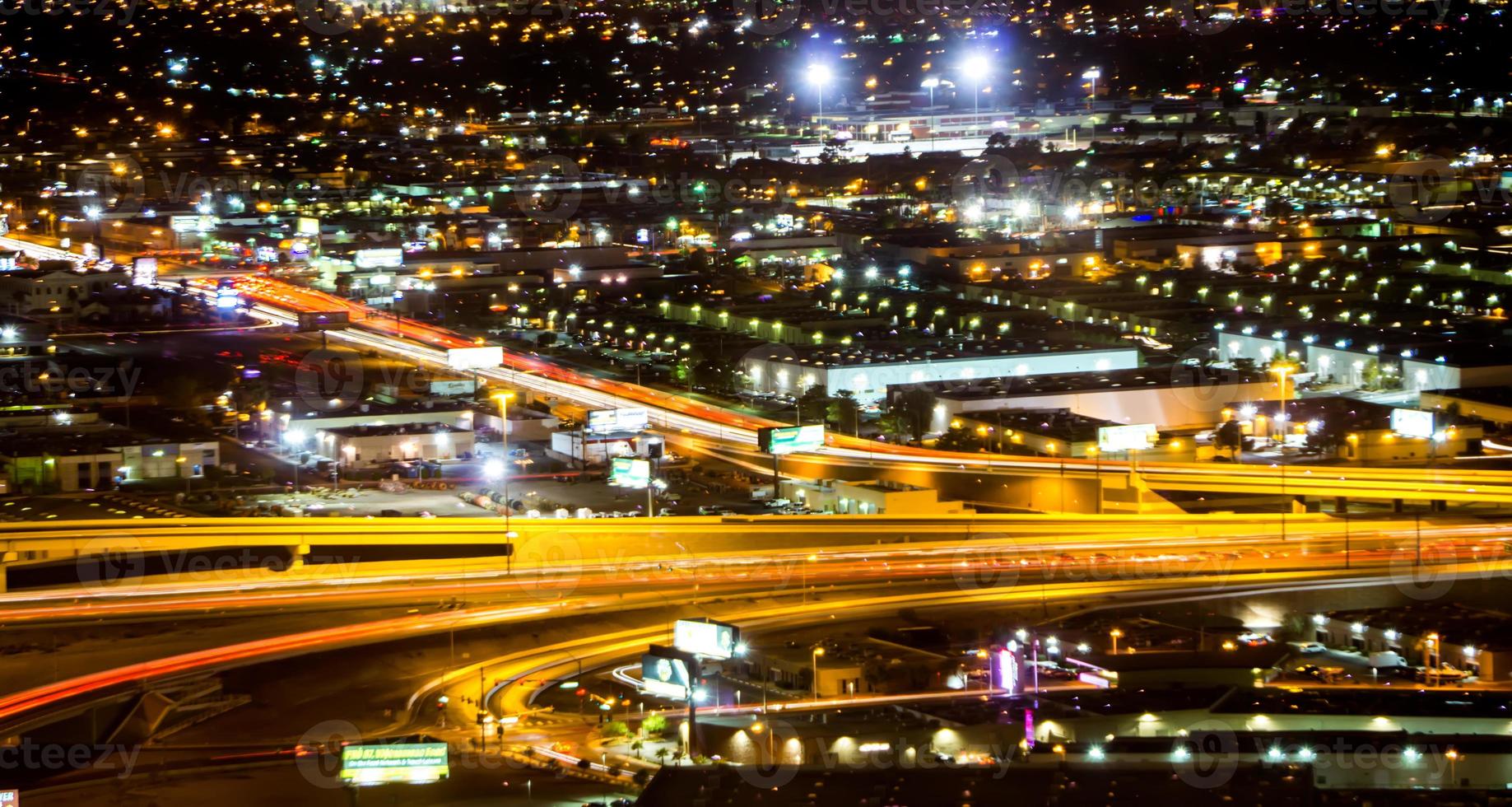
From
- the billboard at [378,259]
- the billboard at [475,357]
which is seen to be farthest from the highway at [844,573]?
the billboard at [378,259]

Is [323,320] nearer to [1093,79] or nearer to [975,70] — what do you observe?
[1093,79]

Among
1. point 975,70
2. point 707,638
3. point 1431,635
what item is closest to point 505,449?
point 707,638

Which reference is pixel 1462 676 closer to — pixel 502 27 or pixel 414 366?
pixel 414 366

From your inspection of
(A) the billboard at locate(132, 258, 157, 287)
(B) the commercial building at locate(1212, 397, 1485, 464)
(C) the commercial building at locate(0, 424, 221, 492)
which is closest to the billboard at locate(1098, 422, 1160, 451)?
(B) the commercial building at locate(1212, 397, 1485, 464)

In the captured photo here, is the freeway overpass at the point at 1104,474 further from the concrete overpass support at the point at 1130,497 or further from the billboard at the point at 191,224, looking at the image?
the billboard at the point at 191,224

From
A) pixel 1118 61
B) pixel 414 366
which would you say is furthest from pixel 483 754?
pixel 1118 61

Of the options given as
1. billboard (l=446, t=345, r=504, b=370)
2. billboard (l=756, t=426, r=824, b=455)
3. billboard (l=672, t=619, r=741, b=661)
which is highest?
billboard (l=446, t=345, r=504, b=370)

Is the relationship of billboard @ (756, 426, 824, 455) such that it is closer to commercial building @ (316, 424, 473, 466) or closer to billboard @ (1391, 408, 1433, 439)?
commercial building @ (316, 424, 473, 466)
